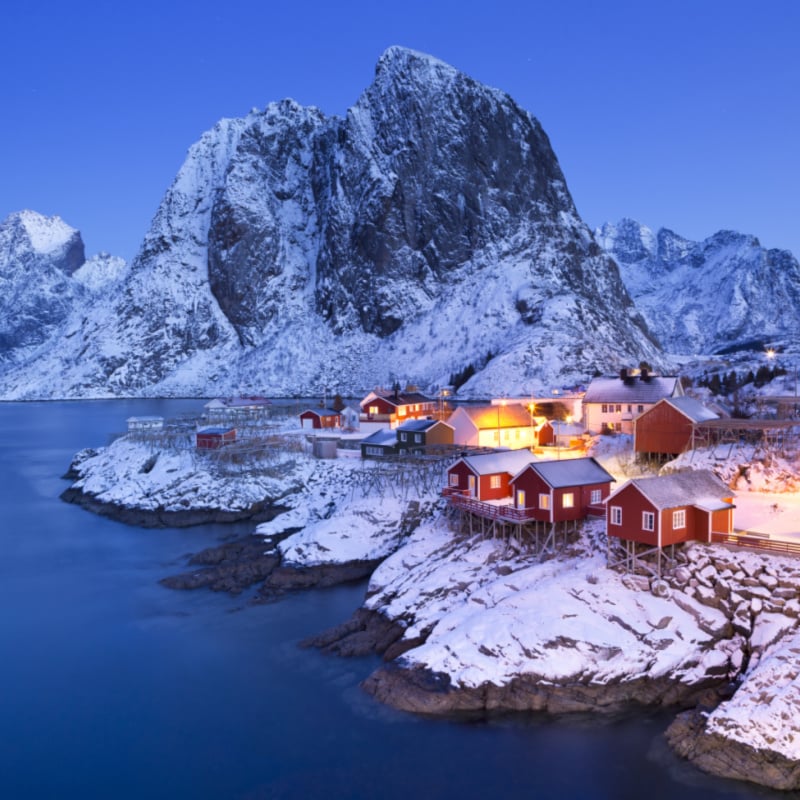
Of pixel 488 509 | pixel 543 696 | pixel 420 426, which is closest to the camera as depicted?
pixel 543 696

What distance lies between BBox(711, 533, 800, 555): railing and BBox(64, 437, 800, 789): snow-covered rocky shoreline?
44cm

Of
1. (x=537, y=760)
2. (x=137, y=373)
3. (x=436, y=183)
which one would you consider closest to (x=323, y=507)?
(x=537, y=760)

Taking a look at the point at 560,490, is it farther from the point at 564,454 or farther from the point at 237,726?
the point at 564,454

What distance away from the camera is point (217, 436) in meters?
56.7

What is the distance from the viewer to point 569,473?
101 feet

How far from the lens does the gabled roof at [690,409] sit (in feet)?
130

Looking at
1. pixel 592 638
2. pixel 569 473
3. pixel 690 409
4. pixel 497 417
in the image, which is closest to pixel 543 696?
pixel 592 638

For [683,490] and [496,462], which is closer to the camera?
[683,490]

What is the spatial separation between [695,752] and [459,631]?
804 cm

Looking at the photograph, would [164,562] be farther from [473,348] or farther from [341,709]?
[473,348]

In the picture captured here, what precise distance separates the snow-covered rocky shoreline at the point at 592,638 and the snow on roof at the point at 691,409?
13.6m

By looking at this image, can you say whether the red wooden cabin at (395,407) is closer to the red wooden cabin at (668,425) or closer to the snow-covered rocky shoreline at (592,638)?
the red wooden cabin at (668,425)

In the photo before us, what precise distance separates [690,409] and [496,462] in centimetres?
1311

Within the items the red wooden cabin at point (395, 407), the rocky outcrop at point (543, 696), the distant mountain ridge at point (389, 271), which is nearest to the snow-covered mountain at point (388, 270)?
the distant mountain ridge at point (389, 271)
